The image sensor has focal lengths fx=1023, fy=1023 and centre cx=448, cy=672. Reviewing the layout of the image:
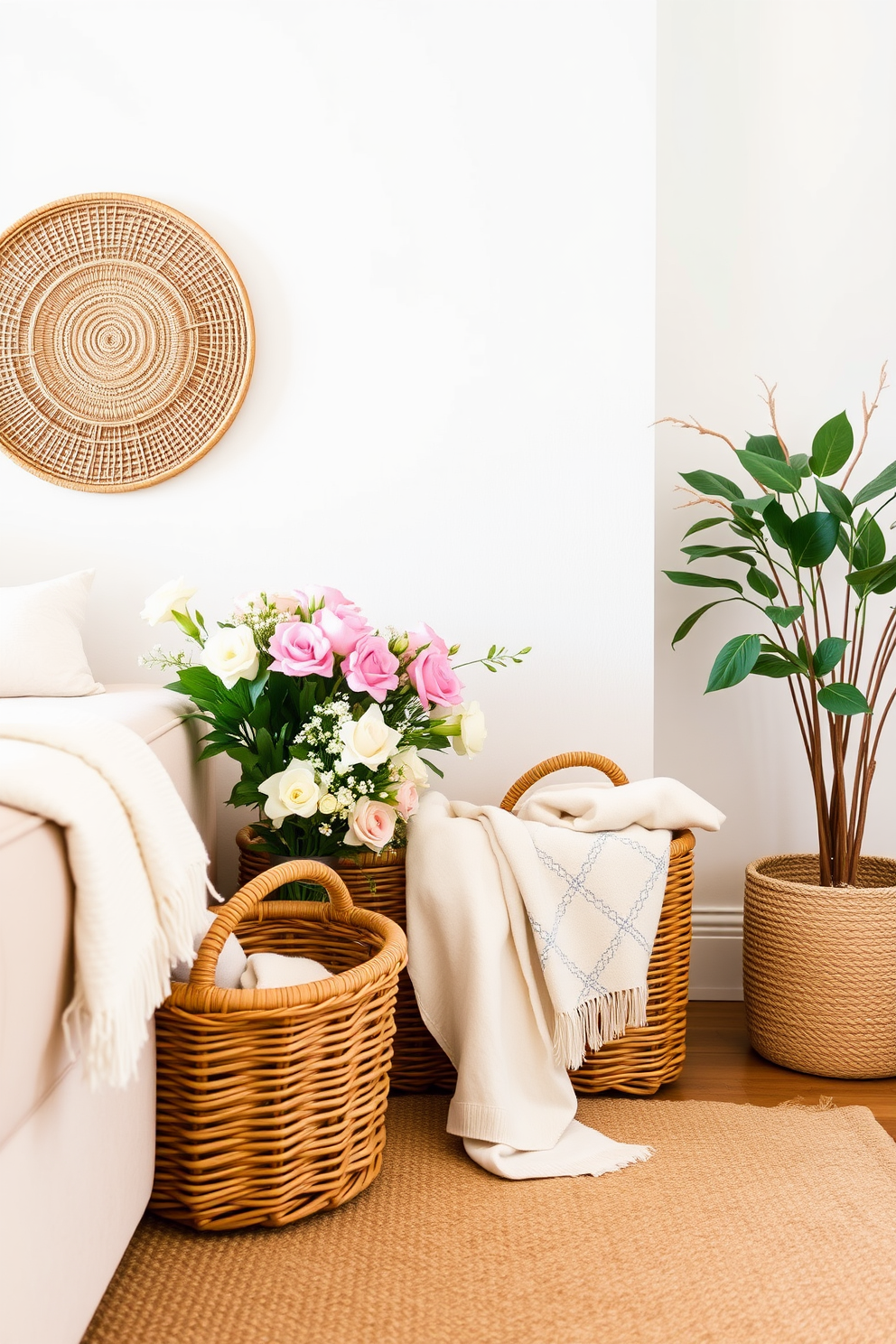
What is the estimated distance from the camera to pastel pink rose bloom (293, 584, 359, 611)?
5.36 feet

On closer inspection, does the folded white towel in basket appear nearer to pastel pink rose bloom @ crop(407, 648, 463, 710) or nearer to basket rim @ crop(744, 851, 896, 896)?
pastel pink rose bloom @ crop(407, 648, 463, 710)

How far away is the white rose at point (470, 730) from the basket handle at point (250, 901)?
0.32 m

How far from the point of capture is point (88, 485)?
6.59 feet

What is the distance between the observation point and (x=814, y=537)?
6.18 ft

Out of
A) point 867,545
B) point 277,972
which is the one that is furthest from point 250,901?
point 867,545

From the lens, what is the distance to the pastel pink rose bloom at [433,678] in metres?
1.60

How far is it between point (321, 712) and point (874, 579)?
108 cm

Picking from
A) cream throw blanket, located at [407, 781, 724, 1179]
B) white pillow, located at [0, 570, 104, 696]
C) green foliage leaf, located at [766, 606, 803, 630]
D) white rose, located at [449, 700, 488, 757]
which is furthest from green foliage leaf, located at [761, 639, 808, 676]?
white pillow, located at [0, 570, 104, 696]

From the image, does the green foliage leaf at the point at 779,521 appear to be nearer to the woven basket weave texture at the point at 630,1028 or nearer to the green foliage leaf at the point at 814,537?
the green foliage leaf at the point at 814,537

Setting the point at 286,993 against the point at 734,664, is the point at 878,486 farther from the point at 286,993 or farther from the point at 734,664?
the point at 286,993

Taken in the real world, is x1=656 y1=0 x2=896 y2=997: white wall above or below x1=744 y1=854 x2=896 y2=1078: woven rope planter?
above

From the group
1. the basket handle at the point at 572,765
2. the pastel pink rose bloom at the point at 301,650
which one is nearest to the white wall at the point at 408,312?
the basket handle at the point at 572,765

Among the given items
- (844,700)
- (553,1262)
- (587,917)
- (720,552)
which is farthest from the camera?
(720,552)

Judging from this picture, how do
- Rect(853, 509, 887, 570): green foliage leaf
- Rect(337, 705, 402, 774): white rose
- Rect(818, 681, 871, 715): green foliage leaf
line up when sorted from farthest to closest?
Rect(853, 509, 887, 570): green foliage leaf → Rect(818, 681, 871, 715): green foliage leaf → Rect(337, 705, 402, 774): white rose
